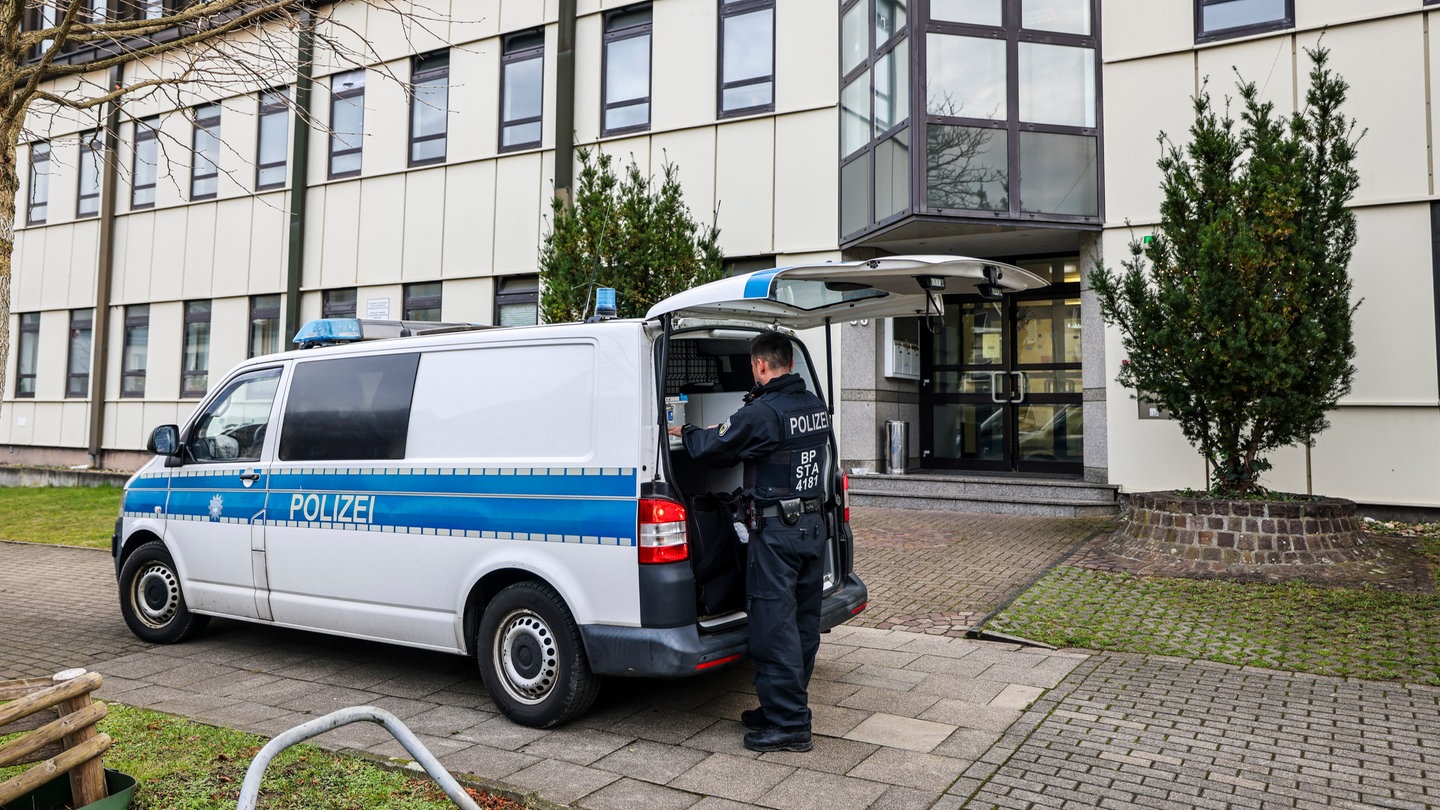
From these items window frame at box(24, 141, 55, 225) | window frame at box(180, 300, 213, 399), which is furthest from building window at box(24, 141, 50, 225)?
window frame at box(180, 300, 213, 399)

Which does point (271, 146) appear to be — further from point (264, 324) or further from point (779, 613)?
point (779, 613)

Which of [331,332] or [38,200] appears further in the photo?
[38,200]

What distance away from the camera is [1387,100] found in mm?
10656

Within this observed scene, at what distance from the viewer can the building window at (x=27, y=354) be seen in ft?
73.0

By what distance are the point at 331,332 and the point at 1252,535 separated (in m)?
7.40

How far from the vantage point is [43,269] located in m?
22.2

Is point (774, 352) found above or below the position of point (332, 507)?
above

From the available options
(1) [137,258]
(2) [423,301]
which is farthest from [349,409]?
(1) [137,258]

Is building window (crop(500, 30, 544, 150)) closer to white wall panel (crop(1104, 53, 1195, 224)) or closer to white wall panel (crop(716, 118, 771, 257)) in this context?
white wall panel (crop(716, 118, 771, 257))

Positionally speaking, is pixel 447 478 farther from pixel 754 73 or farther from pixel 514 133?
pixel 514 133

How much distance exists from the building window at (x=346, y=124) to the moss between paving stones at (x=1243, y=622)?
14.8 metres

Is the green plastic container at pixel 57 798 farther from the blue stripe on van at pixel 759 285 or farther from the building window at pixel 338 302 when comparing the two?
the building window at pixel 338 302

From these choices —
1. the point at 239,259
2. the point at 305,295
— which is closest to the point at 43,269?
the point at 239,259

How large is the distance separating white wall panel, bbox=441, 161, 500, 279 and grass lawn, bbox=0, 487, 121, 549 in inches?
247
